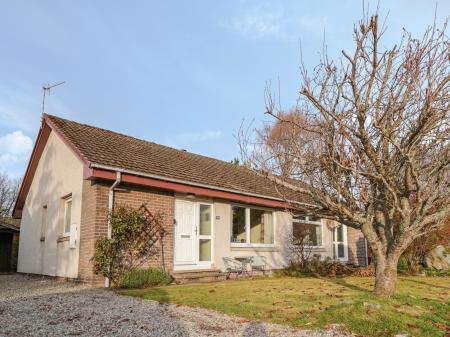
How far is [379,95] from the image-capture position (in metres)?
6.75

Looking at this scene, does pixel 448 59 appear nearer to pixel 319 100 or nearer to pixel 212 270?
pixel 319 100

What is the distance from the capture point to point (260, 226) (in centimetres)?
1507

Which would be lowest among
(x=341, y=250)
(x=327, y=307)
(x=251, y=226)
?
(x=327, y=307)

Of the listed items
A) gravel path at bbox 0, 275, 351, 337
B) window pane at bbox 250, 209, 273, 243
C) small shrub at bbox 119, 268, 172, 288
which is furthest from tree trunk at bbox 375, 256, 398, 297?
window pane at bbox 250, 209, 273, 243

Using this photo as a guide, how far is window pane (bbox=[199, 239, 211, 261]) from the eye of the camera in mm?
12555

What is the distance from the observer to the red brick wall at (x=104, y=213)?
32.4 ft

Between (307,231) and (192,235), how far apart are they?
5.82 metres

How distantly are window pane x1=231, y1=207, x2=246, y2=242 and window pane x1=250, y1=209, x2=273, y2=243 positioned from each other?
0.49m

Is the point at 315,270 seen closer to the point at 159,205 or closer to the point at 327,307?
the point at 159,205

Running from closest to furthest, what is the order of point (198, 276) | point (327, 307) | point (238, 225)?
point (327, 307) → point (198, 276) → point (238, 225)

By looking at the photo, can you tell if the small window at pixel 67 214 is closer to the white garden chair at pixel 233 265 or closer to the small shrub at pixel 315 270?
the white garden chair at pixel 233 265

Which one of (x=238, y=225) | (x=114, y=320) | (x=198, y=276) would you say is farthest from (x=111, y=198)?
(x=238, y=225)

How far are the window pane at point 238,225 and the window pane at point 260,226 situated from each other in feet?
1.60

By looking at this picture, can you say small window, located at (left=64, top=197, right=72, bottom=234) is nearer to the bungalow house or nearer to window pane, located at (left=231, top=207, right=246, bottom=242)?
the bungalow house
